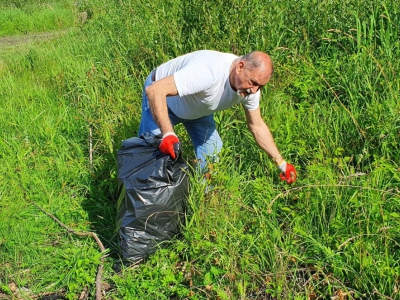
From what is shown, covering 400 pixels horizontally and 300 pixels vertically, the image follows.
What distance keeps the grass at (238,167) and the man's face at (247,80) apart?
0.65m

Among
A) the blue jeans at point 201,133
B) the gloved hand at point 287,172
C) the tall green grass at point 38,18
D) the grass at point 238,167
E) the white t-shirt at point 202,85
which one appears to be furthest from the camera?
the tall green grass at point 38,18

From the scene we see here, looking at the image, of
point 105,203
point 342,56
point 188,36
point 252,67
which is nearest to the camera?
point 252,67

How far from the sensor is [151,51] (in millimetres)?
5285

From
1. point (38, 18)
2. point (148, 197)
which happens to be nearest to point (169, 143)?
point (148, 197)

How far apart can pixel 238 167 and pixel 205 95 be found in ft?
2.73

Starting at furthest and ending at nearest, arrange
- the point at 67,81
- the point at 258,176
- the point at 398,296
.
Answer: the point at 67,81, the point at 258,176, the point at 398,296

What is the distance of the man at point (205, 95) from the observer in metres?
2.93

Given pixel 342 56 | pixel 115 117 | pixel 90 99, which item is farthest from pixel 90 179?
pixel 342 56

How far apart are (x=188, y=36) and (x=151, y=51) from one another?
1.74 ft

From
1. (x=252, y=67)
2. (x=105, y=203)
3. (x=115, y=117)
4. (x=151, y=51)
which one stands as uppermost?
(x=252, y=67)

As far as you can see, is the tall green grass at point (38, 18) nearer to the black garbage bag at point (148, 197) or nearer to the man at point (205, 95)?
the man at point (205, 95)

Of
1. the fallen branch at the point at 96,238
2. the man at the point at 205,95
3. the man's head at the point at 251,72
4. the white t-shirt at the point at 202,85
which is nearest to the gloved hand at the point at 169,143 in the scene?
the man at the point at 205,95

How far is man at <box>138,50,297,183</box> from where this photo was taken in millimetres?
2930

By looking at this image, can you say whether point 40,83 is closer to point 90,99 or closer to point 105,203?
point 90,99
